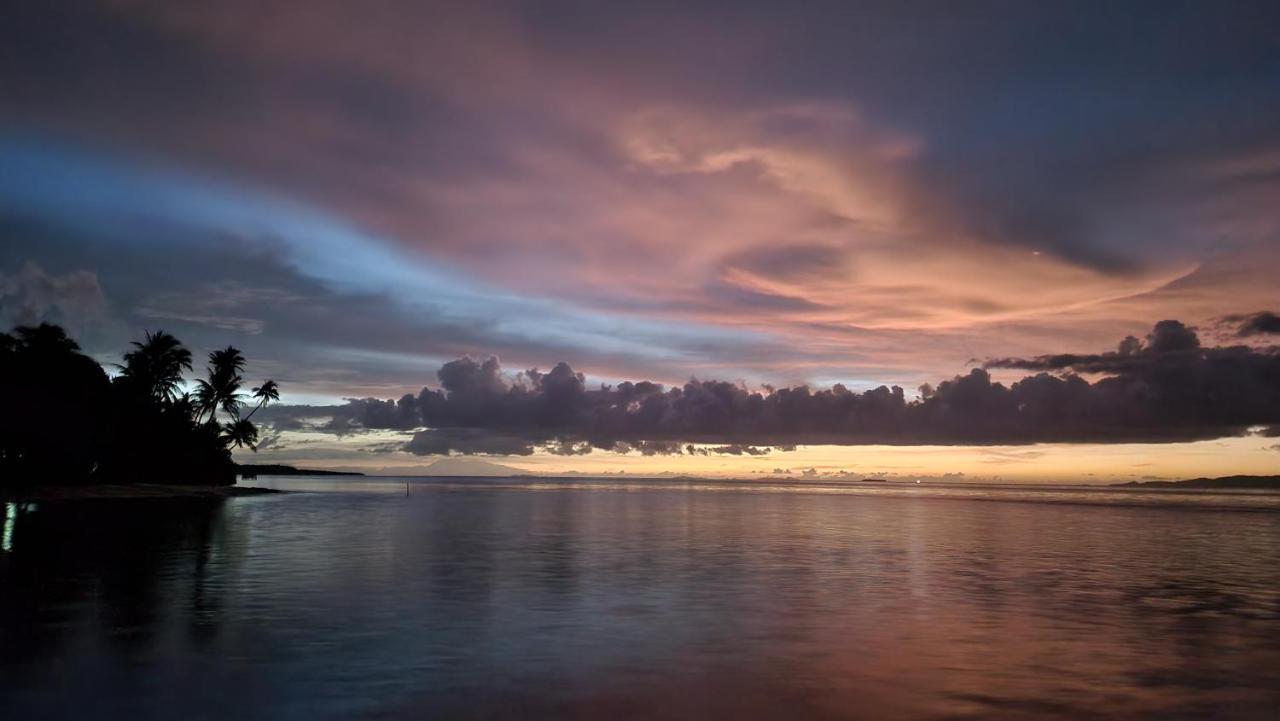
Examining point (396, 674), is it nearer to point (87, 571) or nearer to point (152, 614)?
point (152, 614)

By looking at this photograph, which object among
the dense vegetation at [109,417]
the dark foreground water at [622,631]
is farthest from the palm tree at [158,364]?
the dark foreground water at [622,631]

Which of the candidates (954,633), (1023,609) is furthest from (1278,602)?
(954,633)

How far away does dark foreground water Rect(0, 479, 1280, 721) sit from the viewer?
14.5 metres

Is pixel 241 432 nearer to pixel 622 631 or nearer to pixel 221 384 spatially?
pixel 221 384

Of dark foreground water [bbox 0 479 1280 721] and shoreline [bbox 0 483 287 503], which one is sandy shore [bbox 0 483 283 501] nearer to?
shoreline [bbox 0 483 287 503]

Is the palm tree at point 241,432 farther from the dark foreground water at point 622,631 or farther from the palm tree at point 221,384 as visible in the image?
the dark foreground water at point 622,631

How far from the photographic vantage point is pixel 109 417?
284 feet

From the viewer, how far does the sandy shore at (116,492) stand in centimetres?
7931

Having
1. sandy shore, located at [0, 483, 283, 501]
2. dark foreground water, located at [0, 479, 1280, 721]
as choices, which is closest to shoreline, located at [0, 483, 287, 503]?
sandy shore, located at [0, 483, 283, 501]

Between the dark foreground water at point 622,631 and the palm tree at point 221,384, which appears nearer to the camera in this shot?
the dark foreground water at point 622,631

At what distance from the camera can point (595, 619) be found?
22.9 metres

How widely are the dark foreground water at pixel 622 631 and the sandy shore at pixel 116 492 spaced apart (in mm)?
42028

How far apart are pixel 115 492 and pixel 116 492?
1.07ft

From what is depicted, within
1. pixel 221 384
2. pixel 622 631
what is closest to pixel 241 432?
pixel 221 384
